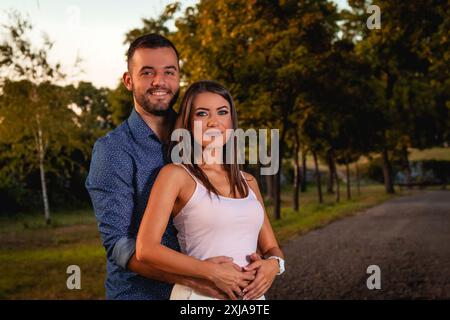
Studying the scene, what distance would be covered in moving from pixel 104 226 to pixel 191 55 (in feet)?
43.8

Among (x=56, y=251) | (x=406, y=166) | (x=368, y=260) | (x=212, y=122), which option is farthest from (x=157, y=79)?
(x=406, y=166)

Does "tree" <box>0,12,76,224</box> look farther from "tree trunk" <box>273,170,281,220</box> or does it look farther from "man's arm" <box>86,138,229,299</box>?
"man's arm" <box>86,138,229,299</box>

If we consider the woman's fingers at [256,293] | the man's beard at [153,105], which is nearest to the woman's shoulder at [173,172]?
the man's beard at [153,105]

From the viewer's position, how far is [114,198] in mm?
2436

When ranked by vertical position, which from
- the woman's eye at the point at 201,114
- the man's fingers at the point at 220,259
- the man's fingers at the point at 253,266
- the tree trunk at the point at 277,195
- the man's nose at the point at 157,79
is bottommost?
the tree trunk at the point at 277,195

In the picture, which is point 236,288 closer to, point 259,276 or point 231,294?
point 231,294

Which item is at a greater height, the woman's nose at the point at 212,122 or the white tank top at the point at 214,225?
the woman's nose at the point at 212,122

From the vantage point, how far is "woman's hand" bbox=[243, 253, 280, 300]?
2410mm

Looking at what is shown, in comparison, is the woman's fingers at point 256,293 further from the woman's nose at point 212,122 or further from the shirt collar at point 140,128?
the shirt collar at point 140,128

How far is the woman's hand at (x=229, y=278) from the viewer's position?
91.0 inches

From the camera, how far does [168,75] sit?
2674mm

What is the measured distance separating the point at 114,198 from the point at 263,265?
786mm

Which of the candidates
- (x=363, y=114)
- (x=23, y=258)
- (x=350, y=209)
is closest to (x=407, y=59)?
(x=363, y=114)

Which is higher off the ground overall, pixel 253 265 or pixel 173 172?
pixel 173 172
